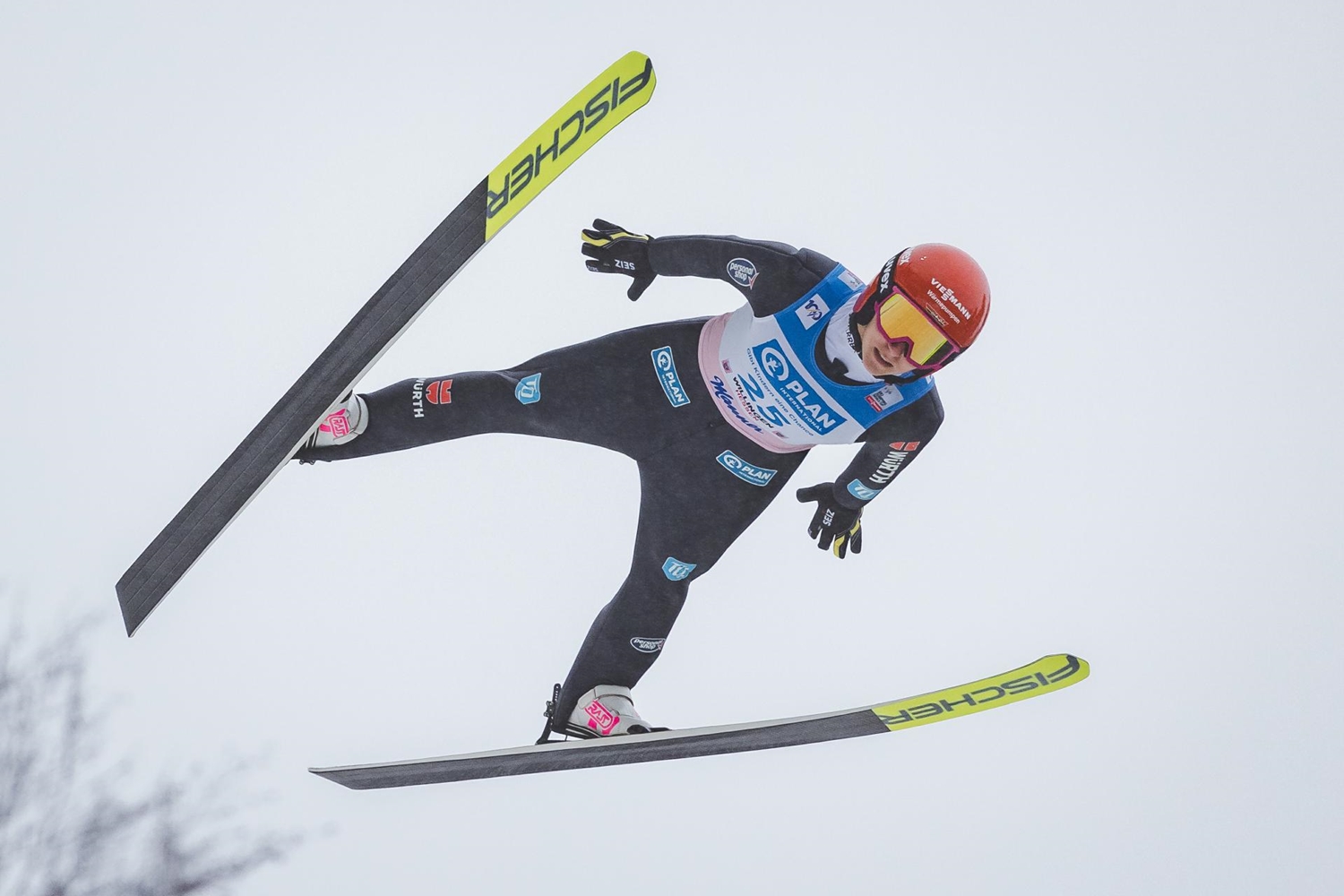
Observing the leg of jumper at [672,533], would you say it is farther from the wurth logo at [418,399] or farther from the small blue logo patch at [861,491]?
the wurth logo at [418,399]

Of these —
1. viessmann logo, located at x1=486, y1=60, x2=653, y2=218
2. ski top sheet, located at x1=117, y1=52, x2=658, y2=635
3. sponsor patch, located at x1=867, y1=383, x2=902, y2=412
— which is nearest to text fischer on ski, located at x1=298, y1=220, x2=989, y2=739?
sponsor patch, located at x1=867, y1=383, x2=902, y2=412

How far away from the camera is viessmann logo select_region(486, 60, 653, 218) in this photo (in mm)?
2426

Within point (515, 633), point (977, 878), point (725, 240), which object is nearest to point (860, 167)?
point (725, 240)

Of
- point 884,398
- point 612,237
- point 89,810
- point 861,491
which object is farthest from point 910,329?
point 89,810

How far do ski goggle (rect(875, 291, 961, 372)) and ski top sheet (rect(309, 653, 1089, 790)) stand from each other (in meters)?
0.96

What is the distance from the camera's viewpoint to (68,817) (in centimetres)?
461

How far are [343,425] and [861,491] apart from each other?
1.38 metres

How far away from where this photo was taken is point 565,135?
2.51 metres

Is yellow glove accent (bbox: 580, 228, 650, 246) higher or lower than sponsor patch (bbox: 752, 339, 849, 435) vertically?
higher

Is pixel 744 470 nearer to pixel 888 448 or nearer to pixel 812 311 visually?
pixel 888 448

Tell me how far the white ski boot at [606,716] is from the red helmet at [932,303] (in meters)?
1.31

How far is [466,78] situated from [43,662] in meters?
3.05

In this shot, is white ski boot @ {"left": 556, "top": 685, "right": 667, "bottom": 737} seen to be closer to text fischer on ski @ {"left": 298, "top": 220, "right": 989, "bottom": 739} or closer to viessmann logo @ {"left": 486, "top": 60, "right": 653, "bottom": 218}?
text fischer on ski @ {"left": 298, "top": 220, "right": 989, "bottom": 739}

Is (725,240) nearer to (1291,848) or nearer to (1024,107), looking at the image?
(1024,107)
